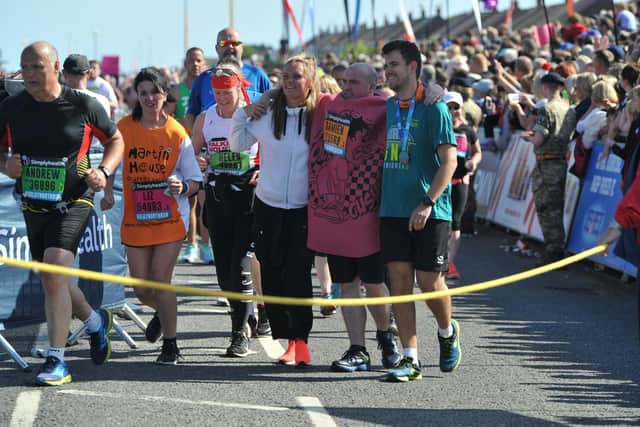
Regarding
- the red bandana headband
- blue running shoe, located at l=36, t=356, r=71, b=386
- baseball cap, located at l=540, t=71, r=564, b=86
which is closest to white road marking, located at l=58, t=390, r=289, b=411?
blue running shoe, located at l=36, t=356, r=71, b=386

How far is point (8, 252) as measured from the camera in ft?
26.4

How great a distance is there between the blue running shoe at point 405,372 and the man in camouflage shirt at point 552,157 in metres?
5.92

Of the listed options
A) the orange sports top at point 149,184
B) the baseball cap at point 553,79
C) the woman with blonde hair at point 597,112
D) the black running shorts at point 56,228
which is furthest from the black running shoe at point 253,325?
the baseball cap at point 553,79

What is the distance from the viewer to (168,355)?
25.5 feet

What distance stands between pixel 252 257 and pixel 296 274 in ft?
3.72

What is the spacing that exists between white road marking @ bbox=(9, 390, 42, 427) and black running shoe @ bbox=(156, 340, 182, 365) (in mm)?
1101

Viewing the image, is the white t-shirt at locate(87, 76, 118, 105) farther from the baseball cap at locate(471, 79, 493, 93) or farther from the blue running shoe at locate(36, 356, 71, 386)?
the blue running shoe at locate(36, 356, 71, 386)

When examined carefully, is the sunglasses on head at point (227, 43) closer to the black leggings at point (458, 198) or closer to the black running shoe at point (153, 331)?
the black running shoe at point (153, 331)

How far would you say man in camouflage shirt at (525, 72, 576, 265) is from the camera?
12797 mm

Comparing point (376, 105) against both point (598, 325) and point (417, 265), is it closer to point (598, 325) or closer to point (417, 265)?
point (417, 265)

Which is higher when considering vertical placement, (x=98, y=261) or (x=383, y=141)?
(x=383, y=141)

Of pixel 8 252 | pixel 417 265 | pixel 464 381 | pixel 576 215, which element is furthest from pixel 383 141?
pixel 576 215

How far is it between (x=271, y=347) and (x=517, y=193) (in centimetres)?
790

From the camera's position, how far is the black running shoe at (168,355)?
7750mm
